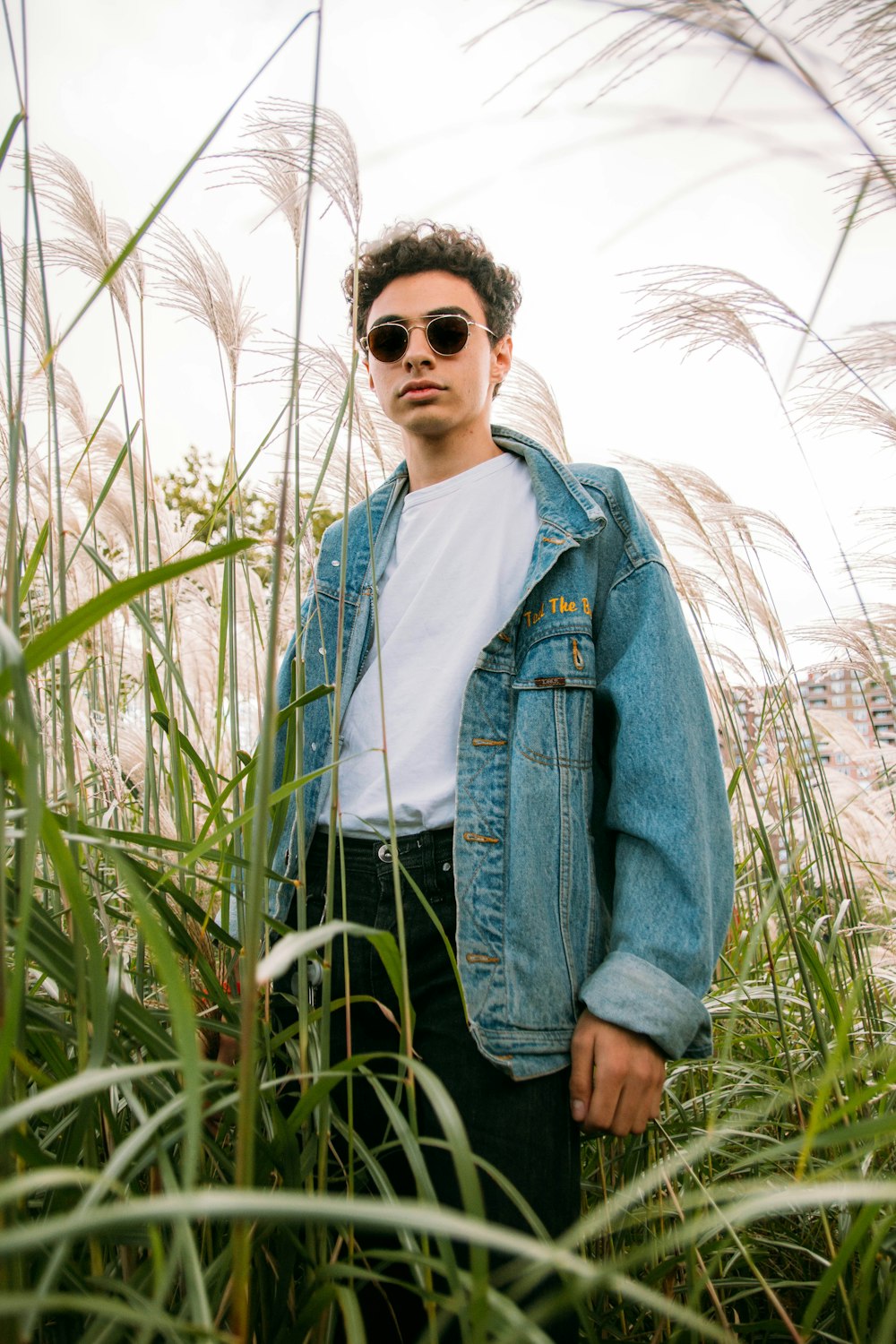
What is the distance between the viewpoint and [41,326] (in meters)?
1.38

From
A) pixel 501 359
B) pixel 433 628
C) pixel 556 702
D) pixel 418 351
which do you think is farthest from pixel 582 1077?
pixel 501 359

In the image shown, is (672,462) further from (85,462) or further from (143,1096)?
(143,1096)

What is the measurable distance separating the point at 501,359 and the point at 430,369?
0.37m

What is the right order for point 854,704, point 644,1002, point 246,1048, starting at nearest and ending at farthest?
point 246,1048
point 644,1002
point 854,704

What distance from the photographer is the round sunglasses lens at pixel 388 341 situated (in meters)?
1.60

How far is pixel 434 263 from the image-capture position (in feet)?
5.62

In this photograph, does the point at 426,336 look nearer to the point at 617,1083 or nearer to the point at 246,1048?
the point at 617,1083

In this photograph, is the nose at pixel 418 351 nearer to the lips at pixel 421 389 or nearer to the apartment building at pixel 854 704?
the lips at pixel 421 389

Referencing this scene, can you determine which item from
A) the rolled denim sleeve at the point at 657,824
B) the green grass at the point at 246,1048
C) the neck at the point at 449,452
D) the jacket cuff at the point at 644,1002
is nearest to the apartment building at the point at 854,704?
the green grass at the point at 246,1048

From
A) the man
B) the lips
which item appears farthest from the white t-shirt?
the lips

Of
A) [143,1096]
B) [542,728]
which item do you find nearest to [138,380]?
[542,728]

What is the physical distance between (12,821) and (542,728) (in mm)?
704

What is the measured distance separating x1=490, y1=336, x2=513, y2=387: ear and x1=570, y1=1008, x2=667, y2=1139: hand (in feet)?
4.20

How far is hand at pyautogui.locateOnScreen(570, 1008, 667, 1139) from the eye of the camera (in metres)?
1.09
